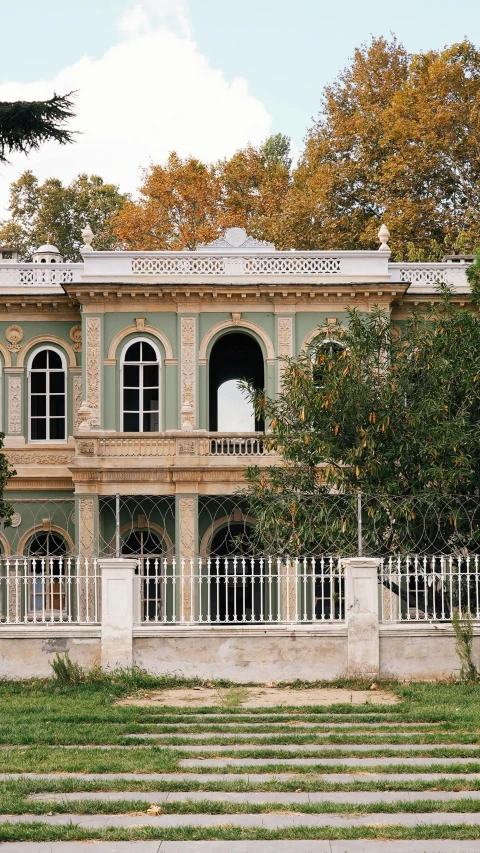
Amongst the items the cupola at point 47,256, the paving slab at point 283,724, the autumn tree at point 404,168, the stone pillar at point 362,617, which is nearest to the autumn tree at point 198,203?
the autumn tree at point 404,168

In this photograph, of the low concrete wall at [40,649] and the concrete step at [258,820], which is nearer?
the concrete step at [258,820]

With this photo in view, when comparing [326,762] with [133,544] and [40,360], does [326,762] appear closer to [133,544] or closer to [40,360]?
[133,544]

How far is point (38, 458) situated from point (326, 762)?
19.2m

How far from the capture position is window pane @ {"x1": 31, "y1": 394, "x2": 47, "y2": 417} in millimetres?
29578

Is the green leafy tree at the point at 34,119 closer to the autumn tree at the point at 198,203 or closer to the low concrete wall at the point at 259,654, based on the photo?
the low concrete wall at the point at 259,654

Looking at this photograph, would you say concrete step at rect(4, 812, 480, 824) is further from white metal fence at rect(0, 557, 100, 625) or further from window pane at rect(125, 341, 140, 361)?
window pane at rect(125, 341, 140, 361)

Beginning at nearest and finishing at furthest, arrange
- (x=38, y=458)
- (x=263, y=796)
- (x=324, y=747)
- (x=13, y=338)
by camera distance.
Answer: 1. (x=263, y=796)
2. (x=324, y=747)
3. (x=38, y=458)
4. (x=13, y=338)

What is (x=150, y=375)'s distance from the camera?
2872 cm

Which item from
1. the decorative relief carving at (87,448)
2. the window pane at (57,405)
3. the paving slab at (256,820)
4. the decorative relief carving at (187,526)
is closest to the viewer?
the paving slab at (256,820)

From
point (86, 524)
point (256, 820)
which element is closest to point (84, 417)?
point (86, 524)

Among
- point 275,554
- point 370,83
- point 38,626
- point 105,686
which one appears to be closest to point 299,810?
point 105,686

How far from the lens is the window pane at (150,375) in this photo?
2866cm

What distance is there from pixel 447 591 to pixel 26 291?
51.1ft

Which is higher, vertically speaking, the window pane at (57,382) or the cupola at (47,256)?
the cupola at (47,256)
